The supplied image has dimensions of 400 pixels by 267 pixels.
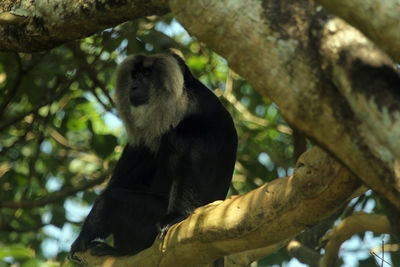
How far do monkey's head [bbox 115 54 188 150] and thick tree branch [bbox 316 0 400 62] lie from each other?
326 cm

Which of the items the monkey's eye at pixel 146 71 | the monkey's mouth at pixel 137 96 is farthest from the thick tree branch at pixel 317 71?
the monkey's eye at pixel 146 71

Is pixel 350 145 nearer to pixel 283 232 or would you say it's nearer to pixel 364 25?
pixel 364 25

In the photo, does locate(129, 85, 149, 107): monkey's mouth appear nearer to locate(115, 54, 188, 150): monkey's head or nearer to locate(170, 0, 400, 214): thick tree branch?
locate(115, 54, 188, 150): monkey's head

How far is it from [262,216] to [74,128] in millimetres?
3784

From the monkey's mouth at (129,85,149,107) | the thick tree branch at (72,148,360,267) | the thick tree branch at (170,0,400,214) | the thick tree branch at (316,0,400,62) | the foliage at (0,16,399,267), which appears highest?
the thick tree branch at (316,0,400,62)

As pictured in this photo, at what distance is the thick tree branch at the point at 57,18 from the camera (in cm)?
361

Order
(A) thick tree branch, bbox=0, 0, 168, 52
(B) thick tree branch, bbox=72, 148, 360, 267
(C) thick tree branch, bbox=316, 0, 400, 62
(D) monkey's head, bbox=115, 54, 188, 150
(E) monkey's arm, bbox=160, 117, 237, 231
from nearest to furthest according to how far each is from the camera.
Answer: (C) thick tree branch, bbox=316, 0, 400, 62 → (B) thick tree branch, bbox=72, 148, 360, 267 → (A) thick tree branch, bbox=0, 0, 168, 52 → (E) monkey's arm, bbox=160, 117, 237, 231 → (D) monkey's head, bbox=115, 54, 188, 150

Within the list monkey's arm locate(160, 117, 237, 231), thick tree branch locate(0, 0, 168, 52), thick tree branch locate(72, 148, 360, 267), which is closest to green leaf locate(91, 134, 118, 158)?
monkey's arm locate(160, 117, 237, 231)

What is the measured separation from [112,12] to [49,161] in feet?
10.1

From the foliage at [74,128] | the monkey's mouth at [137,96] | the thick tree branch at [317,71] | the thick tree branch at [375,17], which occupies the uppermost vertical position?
the thick tree branch at [375,17]

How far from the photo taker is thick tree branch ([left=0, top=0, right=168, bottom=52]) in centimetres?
361

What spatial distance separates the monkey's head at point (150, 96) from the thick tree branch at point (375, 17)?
3.26m

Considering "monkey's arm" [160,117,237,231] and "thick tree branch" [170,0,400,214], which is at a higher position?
"thick tree branch" [170,0,400,214]

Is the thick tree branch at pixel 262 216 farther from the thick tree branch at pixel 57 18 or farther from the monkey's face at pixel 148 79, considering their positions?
the monkey's face at pixel 148 79
